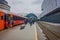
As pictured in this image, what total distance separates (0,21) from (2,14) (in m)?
1.16

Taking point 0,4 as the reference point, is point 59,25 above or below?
below

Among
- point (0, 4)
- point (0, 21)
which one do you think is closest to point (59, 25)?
point (0, 21)

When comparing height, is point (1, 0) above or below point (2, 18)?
above

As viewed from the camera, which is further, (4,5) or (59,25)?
(4,5)

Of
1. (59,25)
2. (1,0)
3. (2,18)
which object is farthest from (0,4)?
(59,25)

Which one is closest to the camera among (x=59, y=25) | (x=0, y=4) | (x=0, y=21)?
(x=59, y=25)

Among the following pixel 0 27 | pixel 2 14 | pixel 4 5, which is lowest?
pixel 0 27

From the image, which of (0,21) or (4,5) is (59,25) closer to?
(0,21)

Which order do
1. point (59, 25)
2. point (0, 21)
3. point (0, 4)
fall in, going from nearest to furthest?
point (59, 25) < point (0, 21) < point (0, 4)

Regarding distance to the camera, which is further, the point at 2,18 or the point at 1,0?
the point at 1,0

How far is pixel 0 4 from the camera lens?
91562mm

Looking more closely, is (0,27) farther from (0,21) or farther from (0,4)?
(0,4)

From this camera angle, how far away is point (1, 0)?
94688 mm

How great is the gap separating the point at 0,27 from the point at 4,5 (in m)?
73.5
